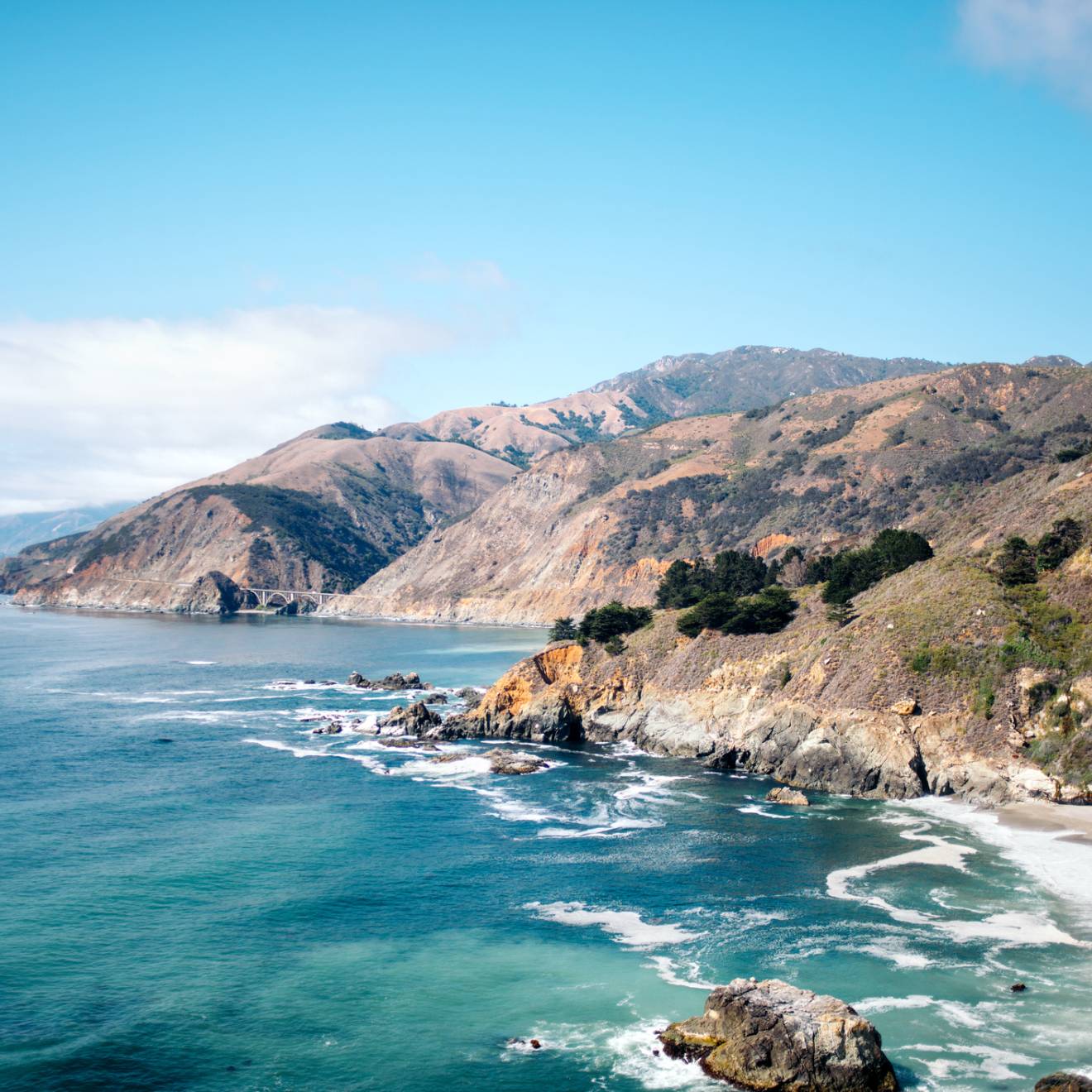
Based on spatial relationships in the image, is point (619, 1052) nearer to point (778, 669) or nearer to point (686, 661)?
point (778, 669)

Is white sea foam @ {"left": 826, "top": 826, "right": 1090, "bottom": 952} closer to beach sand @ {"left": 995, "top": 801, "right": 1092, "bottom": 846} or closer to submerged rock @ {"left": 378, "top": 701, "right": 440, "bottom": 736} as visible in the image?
beach sand @ {"left": 995, "top": 801, "right": 1092, "bottom": 846}

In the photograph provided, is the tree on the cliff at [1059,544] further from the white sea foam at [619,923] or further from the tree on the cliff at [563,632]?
the tree on the cliff at [563,632]

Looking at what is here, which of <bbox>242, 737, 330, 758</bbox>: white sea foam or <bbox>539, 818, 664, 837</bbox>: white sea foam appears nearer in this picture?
<bbox>539, 818, 664, 837</bbox>: white sea foam

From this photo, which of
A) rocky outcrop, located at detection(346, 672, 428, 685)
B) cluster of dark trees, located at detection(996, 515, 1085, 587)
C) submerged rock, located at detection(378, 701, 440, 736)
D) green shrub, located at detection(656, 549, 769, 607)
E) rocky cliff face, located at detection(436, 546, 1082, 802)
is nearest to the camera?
rocky cliff face, located at detection(436, 546, 1082, 802)

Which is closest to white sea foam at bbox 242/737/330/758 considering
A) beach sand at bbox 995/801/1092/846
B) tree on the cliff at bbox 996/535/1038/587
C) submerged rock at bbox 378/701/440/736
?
submerged rock at bbox 378/701/440/736

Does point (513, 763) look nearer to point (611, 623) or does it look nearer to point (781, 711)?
point (781, 711)

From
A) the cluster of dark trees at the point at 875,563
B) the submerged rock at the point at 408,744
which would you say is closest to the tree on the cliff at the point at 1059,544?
the cluster of dark trees at the point at 875,563

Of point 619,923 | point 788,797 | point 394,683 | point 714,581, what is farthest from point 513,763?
point 394,683
